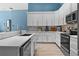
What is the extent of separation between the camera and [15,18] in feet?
29.3

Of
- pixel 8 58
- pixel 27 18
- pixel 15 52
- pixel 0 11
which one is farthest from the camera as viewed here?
pixel 27 18

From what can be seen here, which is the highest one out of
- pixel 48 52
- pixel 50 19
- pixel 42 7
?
pixel 42 7

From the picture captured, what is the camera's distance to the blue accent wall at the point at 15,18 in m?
8.08

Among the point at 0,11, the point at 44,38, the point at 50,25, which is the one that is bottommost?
the point at 44,38

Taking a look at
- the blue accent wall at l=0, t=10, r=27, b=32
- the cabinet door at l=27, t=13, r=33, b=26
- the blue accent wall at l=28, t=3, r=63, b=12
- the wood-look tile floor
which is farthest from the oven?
the blue accent wall at l=28, t=3, r=63, b=12

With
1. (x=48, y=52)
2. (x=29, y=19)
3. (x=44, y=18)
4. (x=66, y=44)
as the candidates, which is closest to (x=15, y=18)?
(x=29, y=19)

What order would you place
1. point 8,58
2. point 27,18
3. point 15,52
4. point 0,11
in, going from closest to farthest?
point 8,58, point 15,52, point 0,11, point 27,18

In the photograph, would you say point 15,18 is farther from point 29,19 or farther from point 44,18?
point 44,18

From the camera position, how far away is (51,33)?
29.3ft

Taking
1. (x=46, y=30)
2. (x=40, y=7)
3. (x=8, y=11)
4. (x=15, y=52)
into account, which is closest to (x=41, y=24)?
(x=46, y=30)

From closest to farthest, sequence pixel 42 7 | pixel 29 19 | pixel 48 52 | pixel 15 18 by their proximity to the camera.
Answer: pixel 48 52 < pixel 15 18 < pixel 29 19 < pixel 42 7

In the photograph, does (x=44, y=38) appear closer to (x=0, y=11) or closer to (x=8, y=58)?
(x=0, y=11)

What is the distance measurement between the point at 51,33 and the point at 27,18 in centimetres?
180

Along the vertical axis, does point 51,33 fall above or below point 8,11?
below
